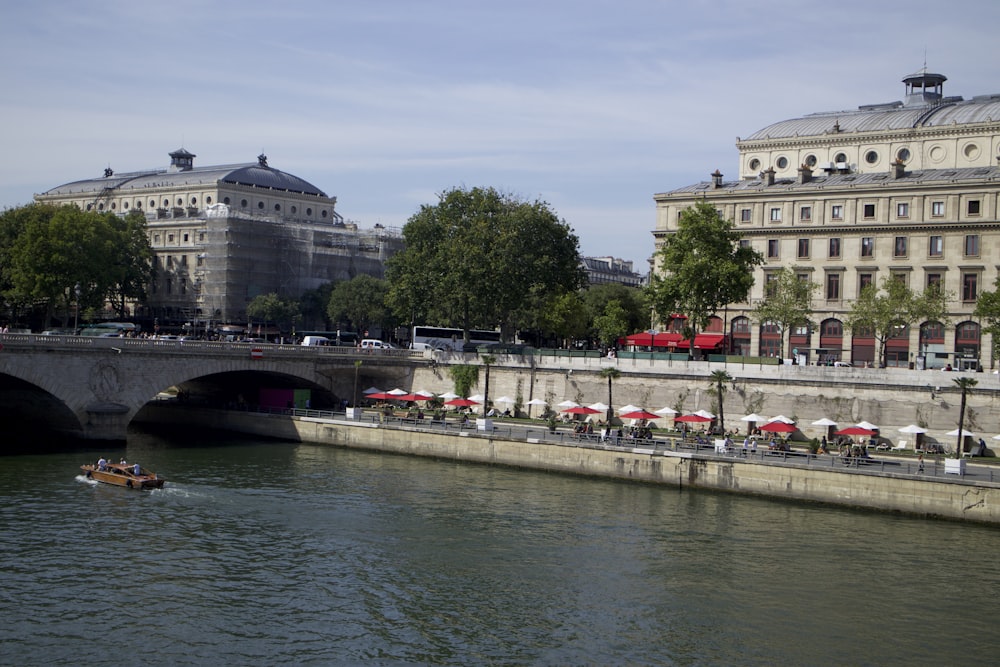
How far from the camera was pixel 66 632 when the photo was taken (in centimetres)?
3656

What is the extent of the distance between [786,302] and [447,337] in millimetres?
36861

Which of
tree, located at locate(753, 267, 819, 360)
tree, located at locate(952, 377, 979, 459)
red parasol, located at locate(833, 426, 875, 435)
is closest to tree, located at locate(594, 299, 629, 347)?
tree, located at locate(753, 267, 819, 360)

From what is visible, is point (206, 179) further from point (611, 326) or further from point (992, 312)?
point (992, 312)

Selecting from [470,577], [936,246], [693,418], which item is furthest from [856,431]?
[936,246]

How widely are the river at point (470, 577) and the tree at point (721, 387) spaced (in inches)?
520

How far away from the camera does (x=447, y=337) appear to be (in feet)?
376

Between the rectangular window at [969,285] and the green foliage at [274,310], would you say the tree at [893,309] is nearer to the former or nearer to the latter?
the rectangular window at [969,285]

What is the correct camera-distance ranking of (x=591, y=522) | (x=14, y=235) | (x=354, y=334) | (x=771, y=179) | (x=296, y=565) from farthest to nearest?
(x=354, y=334)
(x=14, y=235)
(x=771, y=179)
(x=591, y=522)
(x=296, y=565)

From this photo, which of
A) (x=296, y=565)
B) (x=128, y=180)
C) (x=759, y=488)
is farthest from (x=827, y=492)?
(x=128, y=180)

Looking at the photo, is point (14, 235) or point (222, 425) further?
point (14, 235)

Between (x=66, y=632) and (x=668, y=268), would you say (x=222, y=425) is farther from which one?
(x=66, y=632)

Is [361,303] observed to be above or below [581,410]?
above

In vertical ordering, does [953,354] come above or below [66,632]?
above

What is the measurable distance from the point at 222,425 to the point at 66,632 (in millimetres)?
53463
